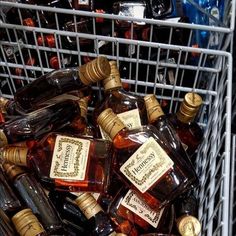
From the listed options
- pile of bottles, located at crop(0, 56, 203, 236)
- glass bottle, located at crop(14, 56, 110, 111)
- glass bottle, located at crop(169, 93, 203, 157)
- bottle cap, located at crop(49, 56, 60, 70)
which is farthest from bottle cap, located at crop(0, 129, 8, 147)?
glass bottle, located at crop(169, 93, 203, 157)

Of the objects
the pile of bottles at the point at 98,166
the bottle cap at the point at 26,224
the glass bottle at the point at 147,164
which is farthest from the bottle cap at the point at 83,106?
the bottle cap at the point at 26,224

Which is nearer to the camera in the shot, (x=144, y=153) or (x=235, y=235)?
(x=144, y=153)

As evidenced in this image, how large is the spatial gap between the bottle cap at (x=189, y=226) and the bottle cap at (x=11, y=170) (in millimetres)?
293

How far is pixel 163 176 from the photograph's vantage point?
0.74 metres

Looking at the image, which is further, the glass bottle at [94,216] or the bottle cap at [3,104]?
the bottle cap at [3,104]

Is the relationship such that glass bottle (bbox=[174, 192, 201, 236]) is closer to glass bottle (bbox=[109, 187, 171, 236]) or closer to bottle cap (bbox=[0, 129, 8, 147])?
glass bottle (bbox=[109, 187, 171, 236])

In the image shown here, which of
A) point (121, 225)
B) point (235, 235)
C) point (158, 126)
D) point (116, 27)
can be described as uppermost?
point (116, 27)

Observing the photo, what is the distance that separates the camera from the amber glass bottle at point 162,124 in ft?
2.63

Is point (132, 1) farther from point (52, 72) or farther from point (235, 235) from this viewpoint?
point (235, 235)

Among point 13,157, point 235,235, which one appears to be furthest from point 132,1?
point 235,235

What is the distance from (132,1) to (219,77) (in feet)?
Result: 0.79

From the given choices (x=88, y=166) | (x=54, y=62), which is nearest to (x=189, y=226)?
(x=88, y=166)

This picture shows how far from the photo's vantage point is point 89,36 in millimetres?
775

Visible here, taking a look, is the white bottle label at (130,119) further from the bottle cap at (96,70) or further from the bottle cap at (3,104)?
the bottle cap at (3,104)
